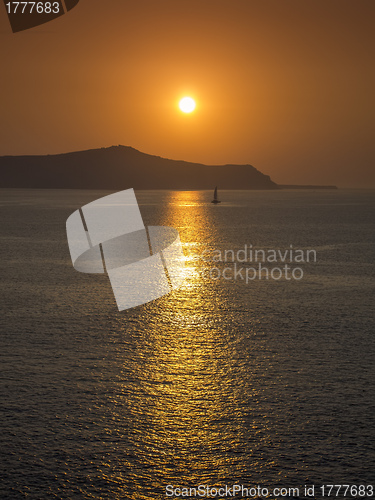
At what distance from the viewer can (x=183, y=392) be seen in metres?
6.07

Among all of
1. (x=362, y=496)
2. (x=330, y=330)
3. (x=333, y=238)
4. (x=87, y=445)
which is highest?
(x=333, y=238)

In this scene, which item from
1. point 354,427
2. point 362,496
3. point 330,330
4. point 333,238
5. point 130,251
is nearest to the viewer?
point 362,496

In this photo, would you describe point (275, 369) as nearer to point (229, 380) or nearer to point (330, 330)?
point (229, 380)

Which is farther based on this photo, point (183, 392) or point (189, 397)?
point (183, 392)

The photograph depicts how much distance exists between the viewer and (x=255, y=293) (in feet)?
39.5

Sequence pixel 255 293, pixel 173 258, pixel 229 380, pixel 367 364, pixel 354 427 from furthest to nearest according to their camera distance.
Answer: pixel 173 258 < pixel 255 293 < pixel 367 364 < pixel 229 380 < pixel 354 427

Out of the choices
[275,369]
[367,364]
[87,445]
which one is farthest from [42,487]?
[367,364]

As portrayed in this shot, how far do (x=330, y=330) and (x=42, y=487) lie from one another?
17.8 feet

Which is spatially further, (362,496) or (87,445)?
(87,445)

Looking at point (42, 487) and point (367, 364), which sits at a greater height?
point (367, 364)

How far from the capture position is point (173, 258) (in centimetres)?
1797

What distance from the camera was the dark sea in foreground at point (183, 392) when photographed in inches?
178

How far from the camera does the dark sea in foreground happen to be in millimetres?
4516

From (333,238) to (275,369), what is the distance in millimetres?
20715
